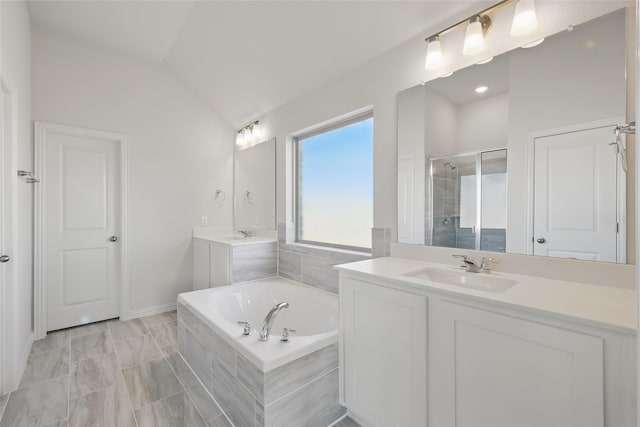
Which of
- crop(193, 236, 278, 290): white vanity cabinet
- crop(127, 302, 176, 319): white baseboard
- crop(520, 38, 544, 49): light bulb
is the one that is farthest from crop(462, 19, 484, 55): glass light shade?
crop(127, 302, 176, 319): white baseboard

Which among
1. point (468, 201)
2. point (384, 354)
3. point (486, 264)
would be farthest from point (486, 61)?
point (384, 354)

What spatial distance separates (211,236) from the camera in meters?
3.68

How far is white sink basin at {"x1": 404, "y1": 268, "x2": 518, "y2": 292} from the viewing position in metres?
1.44

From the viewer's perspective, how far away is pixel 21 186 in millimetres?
2184

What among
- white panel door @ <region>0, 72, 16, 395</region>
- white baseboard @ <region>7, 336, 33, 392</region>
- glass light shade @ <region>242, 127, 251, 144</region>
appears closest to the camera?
white panel door @ <region>0, 72, 16, 395</region>

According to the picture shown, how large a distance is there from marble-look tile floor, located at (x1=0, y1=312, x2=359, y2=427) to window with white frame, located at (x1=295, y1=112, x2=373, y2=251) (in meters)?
1.44

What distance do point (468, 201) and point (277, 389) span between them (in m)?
1.46

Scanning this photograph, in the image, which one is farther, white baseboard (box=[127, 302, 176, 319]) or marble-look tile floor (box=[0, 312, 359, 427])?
white baseboard (box=[127, 302, 176, 319])

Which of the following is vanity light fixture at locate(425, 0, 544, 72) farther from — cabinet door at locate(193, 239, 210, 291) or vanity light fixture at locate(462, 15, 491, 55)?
cabinet door at locate(193, 239, 210, 291)

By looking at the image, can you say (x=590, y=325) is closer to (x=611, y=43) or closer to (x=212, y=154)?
(x=611, y=43)

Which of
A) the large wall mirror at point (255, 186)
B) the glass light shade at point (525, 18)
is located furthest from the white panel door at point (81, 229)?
the glass light shade at point (525, 18)

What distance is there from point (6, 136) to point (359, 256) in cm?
248

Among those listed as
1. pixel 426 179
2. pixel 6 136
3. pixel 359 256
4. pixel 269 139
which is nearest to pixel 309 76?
pixel 269 139

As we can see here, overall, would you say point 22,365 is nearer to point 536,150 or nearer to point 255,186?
point 255,186
